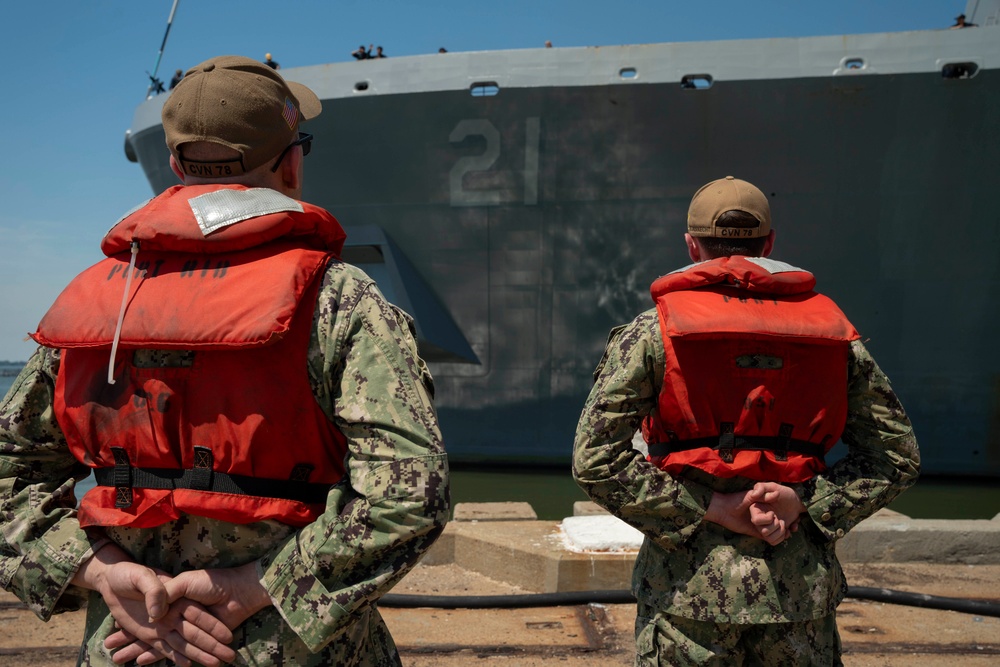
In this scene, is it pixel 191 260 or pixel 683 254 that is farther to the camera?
pixel 683 254

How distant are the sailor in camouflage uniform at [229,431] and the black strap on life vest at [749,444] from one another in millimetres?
927

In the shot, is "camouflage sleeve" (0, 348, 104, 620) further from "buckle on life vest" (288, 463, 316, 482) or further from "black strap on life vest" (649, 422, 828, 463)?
"black strap on life vest" (649, 422, 828, 463)

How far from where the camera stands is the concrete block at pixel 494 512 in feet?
17.9

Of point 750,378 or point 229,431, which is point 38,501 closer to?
point 229,431

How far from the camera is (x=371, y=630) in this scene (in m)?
1.53

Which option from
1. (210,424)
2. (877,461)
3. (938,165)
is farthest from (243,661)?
(938,165)

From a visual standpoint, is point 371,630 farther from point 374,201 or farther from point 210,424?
point 374,201

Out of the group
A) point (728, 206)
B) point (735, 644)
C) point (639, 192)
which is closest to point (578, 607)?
point (735, 644)

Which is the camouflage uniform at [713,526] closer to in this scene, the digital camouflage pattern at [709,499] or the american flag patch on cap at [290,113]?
the digital camouflage pattern at [709,499]

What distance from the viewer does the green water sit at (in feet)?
30.4

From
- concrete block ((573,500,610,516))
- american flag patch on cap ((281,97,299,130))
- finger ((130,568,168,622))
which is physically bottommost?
concrete block ((573,500,610,516))

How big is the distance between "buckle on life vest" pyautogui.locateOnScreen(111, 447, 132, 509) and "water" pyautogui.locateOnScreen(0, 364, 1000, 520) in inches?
307

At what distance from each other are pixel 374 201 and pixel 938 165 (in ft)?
23.1

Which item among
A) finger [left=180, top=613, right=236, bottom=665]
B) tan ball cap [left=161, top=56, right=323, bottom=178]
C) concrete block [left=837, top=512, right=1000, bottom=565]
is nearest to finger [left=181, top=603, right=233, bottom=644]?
finger [left=180, top=613, right=236, bottom=665]
